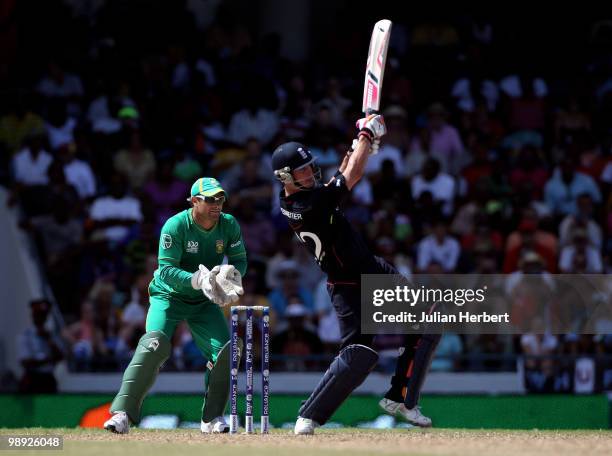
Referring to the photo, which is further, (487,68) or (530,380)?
(487,68)

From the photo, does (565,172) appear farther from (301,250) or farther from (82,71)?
(82,71)

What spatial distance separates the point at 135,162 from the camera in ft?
61.2

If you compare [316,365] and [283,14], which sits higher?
[283,14]

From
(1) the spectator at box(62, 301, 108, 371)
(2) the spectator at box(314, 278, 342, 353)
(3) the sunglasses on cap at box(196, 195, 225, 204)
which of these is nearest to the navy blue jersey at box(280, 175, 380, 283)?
(3) the sunglasses on cap at box(196, 195, 225, 204)

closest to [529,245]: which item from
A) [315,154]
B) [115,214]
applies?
[315,154]

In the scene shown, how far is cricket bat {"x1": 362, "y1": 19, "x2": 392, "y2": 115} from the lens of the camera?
10.9 m

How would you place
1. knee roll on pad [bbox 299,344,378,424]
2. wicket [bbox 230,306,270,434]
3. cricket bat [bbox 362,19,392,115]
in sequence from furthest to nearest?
cricket bat [bbox 362,19,392,115] → wicket [bbox 230,306,270,434] → knee roll on pad [bbox 299,344,378,424]

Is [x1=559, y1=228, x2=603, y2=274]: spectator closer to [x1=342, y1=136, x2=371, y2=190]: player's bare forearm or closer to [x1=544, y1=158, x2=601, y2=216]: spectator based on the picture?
[x1=544, y1=158, x2=601, y2=216]: spectator

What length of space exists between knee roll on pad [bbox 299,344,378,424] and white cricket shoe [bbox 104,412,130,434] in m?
1.51

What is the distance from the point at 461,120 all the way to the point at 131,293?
230 inches

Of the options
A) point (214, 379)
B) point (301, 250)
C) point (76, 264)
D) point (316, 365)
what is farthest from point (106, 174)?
point (214, 379)

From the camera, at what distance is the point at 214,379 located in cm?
1088

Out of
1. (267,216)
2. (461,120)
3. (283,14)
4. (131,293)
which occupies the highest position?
(283,14)

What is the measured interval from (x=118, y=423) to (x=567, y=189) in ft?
30.7
